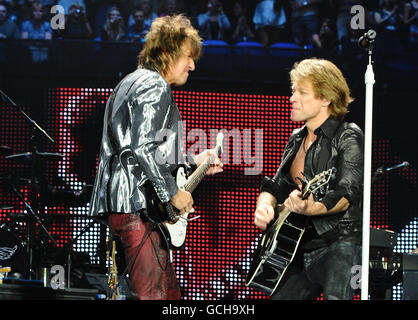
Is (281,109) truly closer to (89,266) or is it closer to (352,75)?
(352,75)

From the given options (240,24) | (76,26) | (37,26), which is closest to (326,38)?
(240,24)

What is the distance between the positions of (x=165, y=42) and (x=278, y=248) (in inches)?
53.1

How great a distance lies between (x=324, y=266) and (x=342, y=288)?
15 centimetres

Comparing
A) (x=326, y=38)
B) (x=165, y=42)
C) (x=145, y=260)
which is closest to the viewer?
(x=145, y=260)

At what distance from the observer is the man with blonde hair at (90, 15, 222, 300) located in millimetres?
3359

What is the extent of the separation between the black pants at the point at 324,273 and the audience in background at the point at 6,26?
487cm

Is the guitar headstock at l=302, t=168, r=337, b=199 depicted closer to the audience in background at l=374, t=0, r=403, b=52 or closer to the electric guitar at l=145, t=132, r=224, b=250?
the electric guitar at l=145, t=132, r=224, b=250

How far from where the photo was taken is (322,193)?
3.57 metres

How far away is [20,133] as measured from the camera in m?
7.08

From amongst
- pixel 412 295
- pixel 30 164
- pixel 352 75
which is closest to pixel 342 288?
pixel 412 295

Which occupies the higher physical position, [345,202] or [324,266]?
[345,202]

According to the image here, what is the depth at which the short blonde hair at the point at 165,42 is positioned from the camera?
145 inches

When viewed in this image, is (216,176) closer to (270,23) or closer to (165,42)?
(270,23)

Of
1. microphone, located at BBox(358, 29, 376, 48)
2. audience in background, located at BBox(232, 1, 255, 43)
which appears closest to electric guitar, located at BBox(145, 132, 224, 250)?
microphone, located at BBox(358, 29, 376, 48)
